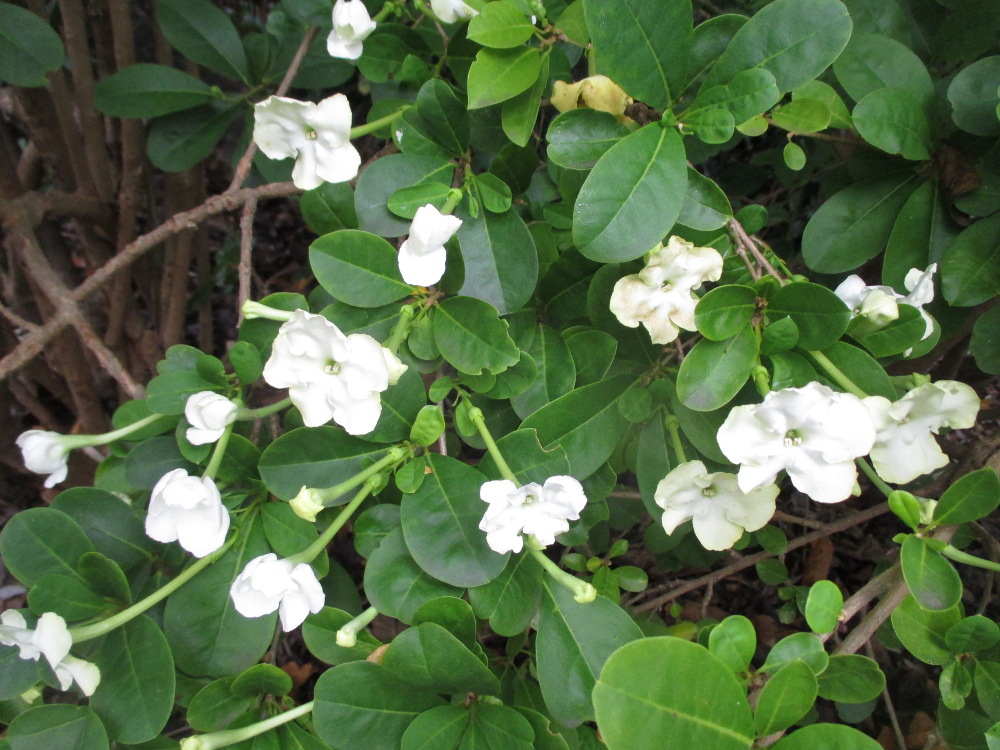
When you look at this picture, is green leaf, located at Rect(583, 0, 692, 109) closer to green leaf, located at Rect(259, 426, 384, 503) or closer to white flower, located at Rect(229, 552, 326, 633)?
green leaf, located at Rect(259, 426, 384, 503)

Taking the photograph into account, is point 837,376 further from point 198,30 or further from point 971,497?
point 198,30

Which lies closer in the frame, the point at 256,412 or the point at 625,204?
the point at 625,204

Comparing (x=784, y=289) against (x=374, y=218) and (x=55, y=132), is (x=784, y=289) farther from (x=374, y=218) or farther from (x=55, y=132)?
(x=55, y=132)

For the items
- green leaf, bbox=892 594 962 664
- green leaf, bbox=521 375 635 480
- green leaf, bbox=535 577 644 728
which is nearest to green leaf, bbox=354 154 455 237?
green leaf, bbox=521 375 635 480

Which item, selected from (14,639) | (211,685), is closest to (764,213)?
(211,685)

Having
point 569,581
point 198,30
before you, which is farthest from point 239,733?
point 198,30

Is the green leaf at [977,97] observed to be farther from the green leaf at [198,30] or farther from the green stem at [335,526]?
the green leaf at [198,30]

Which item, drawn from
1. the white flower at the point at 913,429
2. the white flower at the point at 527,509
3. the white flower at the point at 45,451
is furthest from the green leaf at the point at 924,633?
the white flower at the point at 45,451
